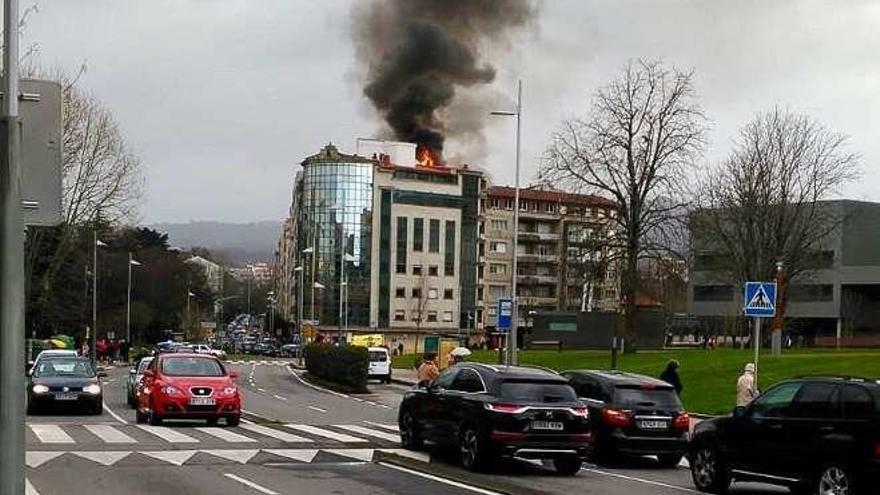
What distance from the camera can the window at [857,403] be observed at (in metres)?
14.2

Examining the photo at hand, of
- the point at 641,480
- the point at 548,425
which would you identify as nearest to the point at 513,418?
the point at 548,425

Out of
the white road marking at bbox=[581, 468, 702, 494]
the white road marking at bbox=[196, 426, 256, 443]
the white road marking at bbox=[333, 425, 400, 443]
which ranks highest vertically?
the white road marking at bbox=[581, 468, 702, 494]

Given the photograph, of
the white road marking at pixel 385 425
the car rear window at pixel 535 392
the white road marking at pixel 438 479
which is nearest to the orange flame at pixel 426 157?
the white road marking at pixel 385 425

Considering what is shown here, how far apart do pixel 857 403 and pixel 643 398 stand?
18.3 ft

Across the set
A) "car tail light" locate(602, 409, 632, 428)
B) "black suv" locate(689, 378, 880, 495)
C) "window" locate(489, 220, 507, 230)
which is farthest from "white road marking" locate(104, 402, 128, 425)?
"window" locate(489, 220, 507, 230)

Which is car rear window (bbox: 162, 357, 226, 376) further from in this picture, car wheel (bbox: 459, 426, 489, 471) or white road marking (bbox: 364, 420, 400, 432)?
car wheel (bbox: 459, 426, 489, 471)

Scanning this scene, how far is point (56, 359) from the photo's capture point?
1200 inches

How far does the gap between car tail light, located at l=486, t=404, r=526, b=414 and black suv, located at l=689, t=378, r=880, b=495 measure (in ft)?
8.31

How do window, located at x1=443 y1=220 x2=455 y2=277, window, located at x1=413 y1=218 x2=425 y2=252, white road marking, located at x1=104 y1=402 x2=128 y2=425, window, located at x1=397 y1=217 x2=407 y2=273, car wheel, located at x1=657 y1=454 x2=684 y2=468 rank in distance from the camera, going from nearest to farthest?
car wheel, located at x1=657 y1=454 x2=684 y2=468
white road marking, located at x1=104 y1=402 x2=128 y2=425
window, located at x1=397 y1=217 x2=407 y2=273
window, located at x1=413 y1=218 x2=425 y2=252
window, located at x1=443 y1=220 x2=455 y2=277

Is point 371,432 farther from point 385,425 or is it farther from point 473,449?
point 473,449

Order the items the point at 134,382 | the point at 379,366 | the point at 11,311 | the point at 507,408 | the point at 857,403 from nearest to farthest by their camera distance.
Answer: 1. the point at 11,311
2. the point at 857,403
3. the point at 507,408
4. the point at 134,382
5. the point at 379,366

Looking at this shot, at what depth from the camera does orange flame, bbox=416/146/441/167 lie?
3837 inches

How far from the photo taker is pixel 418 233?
121m

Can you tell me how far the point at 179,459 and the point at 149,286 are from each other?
100 metres
